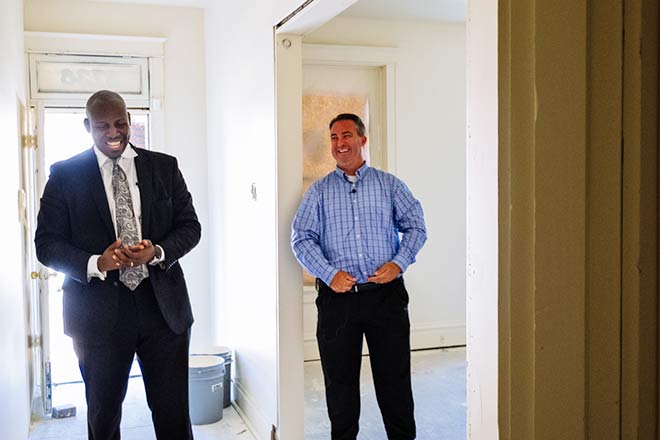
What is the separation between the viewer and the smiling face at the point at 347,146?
10.4ft

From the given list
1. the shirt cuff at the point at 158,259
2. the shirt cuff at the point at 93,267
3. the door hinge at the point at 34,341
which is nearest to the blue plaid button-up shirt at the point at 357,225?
the shirt cuff at the point at 158,259

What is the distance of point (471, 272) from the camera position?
96 centimetres

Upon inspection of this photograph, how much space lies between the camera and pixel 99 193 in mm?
2484

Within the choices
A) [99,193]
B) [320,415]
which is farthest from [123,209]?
[320,415]

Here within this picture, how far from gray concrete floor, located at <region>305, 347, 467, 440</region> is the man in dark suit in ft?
4.71

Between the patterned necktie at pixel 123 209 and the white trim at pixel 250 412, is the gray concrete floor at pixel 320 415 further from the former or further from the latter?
the patterned necktie at pixel 123 209

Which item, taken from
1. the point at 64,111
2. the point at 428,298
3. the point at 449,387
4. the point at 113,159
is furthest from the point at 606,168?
the point at 428,298

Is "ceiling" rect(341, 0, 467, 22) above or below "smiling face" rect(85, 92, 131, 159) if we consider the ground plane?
above

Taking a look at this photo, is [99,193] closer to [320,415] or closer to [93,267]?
[93,267]

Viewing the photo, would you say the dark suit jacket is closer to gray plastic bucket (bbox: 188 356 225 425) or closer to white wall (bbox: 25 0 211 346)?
gray plastic bucket (bbox: 188 356 225 425)

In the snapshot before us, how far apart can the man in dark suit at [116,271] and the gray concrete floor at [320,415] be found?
137cm

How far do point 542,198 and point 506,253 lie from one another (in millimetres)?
62

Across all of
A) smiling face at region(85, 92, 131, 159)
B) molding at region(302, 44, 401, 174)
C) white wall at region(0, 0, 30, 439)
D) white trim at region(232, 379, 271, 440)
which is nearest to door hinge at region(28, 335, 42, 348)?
white wall at region(0, 0, 30, 439)

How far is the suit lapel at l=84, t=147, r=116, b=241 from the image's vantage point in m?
2.48
